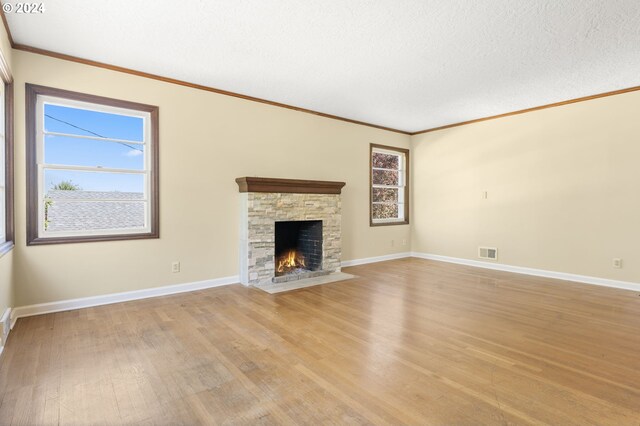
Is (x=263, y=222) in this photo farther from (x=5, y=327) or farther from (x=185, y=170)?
(x=5, y=327)

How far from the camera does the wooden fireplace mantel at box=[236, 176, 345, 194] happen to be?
442cm

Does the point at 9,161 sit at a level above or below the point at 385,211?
above

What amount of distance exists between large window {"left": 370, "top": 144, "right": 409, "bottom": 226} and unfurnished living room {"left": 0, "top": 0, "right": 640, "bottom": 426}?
0.36 metres

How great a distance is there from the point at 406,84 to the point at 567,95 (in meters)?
2.31

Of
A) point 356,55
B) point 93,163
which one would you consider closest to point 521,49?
point 356,55

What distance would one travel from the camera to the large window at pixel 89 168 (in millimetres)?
3344

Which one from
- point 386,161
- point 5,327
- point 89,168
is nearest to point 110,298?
point 5,327

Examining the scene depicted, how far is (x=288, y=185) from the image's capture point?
477cm

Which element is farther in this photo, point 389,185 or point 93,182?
point 389,185

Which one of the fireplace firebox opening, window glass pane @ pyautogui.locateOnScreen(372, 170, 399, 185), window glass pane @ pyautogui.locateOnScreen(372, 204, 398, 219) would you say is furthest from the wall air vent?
the fireplace firebox opening

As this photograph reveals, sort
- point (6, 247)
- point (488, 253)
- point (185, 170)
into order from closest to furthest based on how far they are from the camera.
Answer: point (6, 247) < point (185, 170) < point (488, 253)

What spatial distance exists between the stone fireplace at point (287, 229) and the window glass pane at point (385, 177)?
4.46 ft

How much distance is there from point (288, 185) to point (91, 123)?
2.39 metres

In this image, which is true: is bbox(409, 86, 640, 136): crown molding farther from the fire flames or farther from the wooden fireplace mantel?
the fire flames
